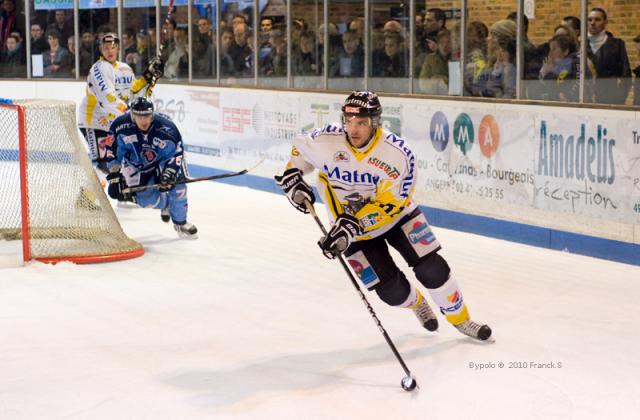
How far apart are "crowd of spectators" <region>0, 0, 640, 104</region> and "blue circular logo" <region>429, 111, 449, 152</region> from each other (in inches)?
9.2

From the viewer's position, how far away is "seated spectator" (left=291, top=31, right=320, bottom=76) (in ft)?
33.2

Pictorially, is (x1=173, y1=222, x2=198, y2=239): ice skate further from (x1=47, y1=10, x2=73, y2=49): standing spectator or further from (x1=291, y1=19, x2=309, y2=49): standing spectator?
(x1=47, y1=10, x2=73, y2=49): standing spectator

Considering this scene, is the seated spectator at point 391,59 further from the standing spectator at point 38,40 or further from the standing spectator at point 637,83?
the standing spectator at point 38,40

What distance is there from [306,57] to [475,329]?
5.67 metres

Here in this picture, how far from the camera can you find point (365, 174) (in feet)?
15.4

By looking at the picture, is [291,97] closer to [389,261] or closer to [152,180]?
[152,180]

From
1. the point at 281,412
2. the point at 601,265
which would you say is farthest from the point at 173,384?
the point at 601,265

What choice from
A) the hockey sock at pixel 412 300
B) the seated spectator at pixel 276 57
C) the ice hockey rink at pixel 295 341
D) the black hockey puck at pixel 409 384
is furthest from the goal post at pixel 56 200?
the seated spectator at pixel 276 57

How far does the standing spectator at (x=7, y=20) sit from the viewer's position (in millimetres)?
14219

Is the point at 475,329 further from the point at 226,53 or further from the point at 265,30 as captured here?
the point at 226,53

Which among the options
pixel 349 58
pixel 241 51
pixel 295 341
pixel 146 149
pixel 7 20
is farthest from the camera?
pixel 7 20

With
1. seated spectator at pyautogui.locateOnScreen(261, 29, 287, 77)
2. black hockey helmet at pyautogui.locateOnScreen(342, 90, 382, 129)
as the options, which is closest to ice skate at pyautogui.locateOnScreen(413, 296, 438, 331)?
black hockey helmet at pyautogui.locateOnScreen(342, 90, 382, 129)

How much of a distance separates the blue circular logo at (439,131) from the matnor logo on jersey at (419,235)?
3.39 m

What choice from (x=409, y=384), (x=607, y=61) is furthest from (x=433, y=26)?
(x=409, y=384)
